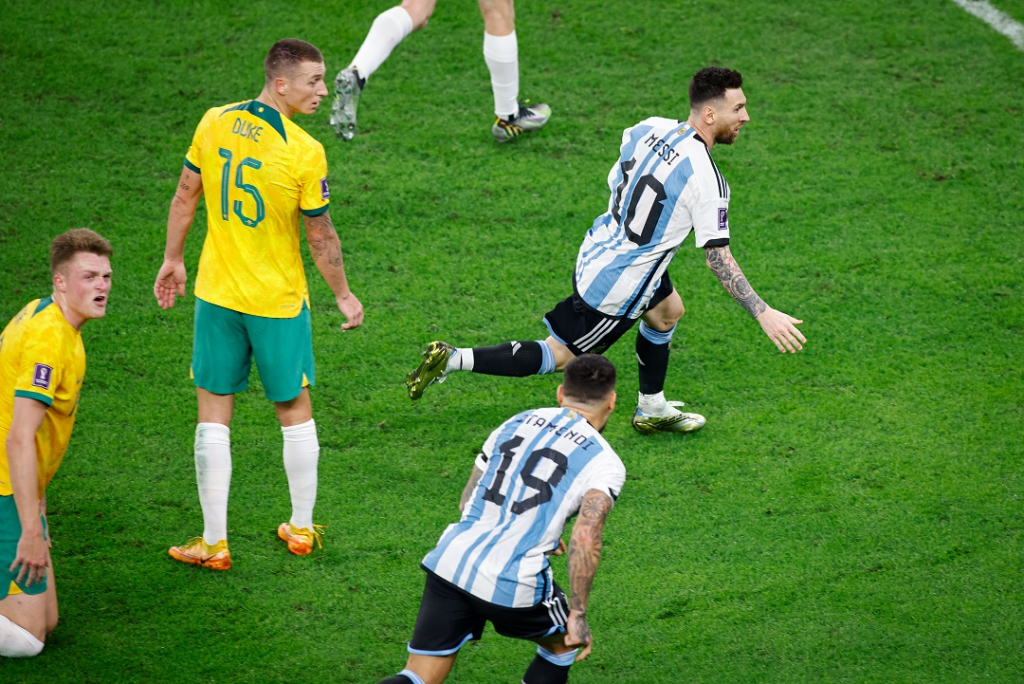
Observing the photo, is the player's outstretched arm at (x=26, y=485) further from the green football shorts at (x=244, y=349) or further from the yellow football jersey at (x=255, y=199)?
the yellow football jersey at (x=255, y=199)

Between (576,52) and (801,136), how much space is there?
6.54 feet

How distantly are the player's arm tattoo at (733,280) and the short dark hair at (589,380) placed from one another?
1292 mm

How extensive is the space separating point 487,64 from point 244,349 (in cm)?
372

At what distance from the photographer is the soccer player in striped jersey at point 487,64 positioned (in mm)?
6297

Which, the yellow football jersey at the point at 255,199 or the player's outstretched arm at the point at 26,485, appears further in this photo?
the yellow football jersey at the point at 255,199

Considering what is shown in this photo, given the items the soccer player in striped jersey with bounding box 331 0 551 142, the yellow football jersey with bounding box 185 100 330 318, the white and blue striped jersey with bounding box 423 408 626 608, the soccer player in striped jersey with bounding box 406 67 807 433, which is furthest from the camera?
the soccer player in striped jersey with bounding box 331 0 551 142

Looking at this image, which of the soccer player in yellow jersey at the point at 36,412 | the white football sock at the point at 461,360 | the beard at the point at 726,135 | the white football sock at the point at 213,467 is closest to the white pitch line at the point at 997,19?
the beard at the point at 726,135

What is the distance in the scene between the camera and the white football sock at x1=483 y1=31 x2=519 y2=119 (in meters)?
7.15

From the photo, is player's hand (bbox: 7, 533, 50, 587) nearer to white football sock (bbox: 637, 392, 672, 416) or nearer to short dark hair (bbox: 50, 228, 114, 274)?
short dark hair (bbox: 50, 228, 114, 274)

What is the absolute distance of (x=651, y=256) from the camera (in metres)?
4.84

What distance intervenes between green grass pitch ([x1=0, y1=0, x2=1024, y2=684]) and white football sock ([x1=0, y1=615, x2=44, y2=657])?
0.09 meters

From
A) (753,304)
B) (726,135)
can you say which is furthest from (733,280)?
(726,135)

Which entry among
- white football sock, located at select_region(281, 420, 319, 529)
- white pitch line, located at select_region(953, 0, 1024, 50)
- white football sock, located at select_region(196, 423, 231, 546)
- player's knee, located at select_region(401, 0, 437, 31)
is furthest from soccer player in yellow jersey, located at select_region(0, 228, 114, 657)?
white pitch line, located at select_region(953, 0, 1024, 50)

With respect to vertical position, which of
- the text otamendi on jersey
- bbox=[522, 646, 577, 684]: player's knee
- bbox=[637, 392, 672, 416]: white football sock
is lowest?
bbox=[522, 646, 577, 684]: player's knee
